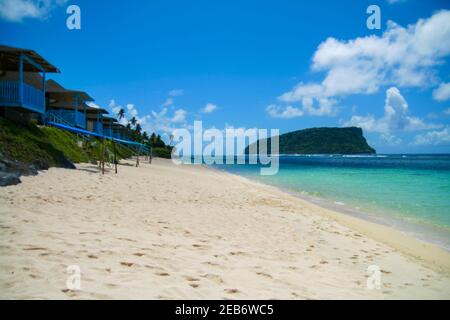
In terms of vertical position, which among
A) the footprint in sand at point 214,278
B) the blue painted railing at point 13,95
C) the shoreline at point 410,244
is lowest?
the shoreline at point 410,244

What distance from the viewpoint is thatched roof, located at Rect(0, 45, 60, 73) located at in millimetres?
14367

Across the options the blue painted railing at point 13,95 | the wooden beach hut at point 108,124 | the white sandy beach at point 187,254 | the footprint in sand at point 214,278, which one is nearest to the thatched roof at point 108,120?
the wooden beach hut at point 108,124

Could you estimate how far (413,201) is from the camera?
55.3 feet

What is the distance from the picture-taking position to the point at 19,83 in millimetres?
14141

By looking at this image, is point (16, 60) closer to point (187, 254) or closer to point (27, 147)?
point (27, 147)

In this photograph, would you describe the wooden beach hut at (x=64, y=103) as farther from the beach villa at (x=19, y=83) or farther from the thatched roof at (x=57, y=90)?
the beach villa at (x=19, y=83)

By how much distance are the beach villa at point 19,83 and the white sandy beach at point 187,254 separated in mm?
7564

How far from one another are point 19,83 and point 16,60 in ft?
9.63

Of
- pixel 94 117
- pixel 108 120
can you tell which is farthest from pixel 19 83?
pixel 108 120

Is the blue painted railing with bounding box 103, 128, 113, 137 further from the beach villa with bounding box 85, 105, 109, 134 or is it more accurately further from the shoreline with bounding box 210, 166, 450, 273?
the shoreline with bounding box 210, 166, 450, 273

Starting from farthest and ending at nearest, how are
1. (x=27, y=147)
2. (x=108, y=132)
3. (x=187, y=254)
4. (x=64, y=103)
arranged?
(x=108, y=132) < (x=64, y=103) < (x=27, y=147) < (x=187, y=254)

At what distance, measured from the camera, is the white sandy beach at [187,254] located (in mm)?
3512
